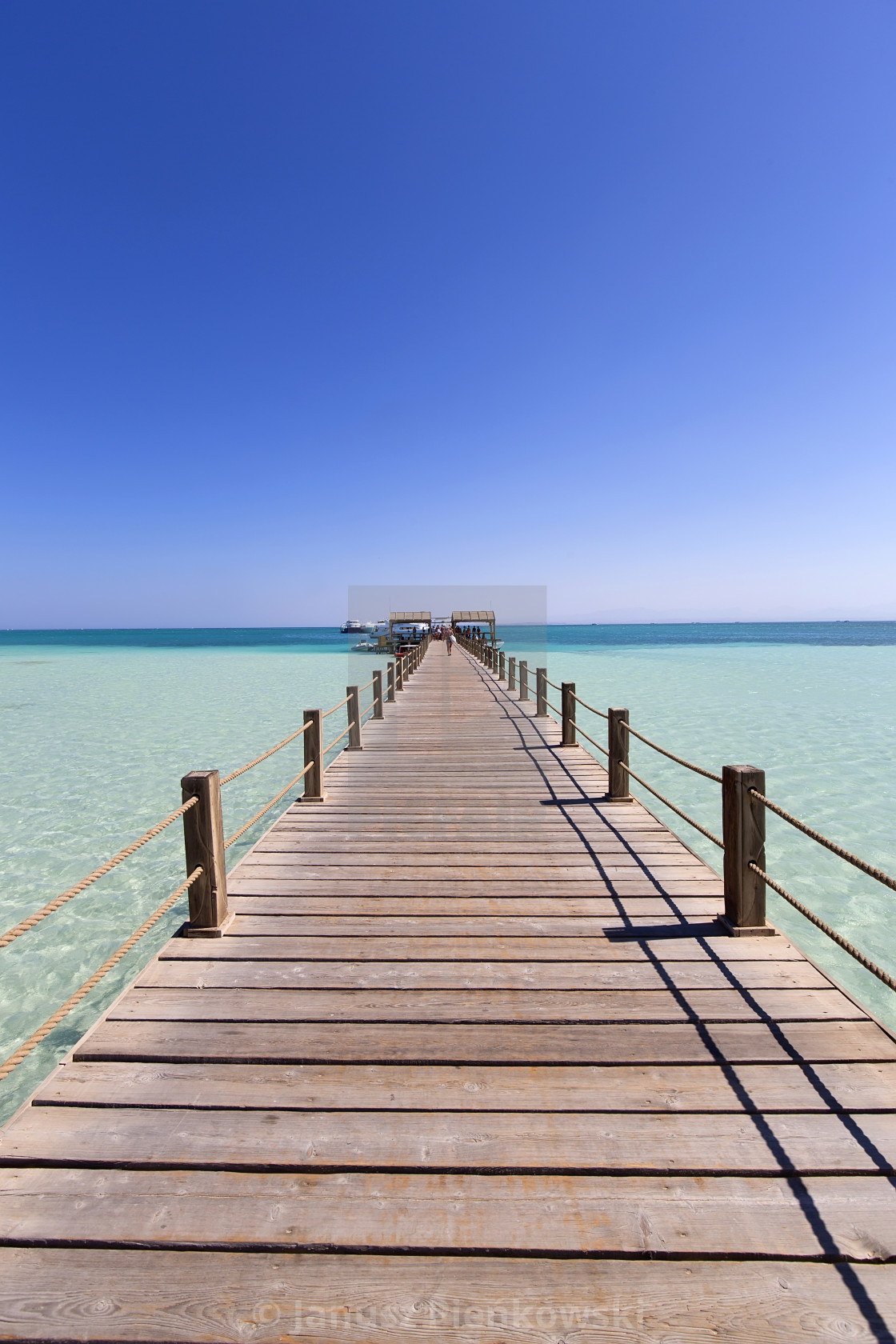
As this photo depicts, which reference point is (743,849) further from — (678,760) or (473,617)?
(473,617)

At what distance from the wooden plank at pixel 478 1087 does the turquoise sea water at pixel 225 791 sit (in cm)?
212

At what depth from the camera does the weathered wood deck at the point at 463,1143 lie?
1.64 meters

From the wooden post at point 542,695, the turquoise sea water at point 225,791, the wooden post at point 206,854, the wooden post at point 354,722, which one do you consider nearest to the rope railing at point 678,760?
the turquoise sea water at point 225,791

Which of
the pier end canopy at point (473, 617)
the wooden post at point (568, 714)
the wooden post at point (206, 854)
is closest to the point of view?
the wooden post at point (206, 854)

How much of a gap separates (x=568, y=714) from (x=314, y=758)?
4.14 m

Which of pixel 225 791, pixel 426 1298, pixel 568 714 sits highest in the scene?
pixel 568 714

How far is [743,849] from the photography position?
348 centimetres

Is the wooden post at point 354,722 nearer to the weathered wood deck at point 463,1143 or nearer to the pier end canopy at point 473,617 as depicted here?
the weathered wood deck at point 463,1143

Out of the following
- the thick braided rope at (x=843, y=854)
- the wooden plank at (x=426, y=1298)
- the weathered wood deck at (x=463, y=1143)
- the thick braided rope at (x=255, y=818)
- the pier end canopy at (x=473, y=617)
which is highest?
the pier end canopy at (x=473, y=617)

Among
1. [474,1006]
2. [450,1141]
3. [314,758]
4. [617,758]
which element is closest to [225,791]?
[314,758]

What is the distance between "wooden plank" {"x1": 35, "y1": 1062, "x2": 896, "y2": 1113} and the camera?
2295 millimetres

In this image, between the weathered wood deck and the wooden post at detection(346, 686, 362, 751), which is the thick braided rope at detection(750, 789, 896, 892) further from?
the wooden post at detection(346, 686, 362, 751)

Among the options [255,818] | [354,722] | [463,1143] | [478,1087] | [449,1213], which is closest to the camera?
[449,1213]

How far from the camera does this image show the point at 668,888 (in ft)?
13.9
